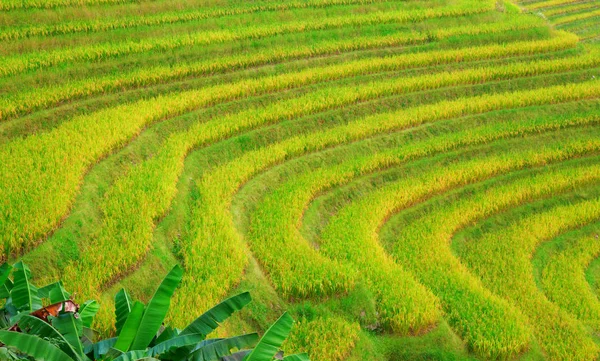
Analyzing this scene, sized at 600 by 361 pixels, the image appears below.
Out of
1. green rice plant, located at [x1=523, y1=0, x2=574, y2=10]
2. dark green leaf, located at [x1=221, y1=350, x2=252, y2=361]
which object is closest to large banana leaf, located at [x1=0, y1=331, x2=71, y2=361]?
dark green leaf, located at [x1=221, y1=350, x2=252, y2=361]

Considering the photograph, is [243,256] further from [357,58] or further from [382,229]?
[357,58]

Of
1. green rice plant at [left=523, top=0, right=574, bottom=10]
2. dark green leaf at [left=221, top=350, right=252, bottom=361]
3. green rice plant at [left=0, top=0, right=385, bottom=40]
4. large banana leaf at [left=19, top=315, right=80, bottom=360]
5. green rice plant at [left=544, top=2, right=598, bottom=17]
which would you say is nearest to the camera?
large banana leaf at [left=19, top=315, right=80, bottom=360]

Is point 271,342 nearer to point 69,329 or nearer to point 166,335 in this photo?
point 166,335

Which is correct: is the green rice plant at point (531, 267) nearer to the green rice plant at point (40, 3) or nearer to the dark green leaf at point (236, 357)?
the dark green leaf at point (236, 357)

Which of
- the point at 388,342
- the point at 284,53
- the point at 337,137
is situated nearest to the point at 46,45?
the point at 284,53

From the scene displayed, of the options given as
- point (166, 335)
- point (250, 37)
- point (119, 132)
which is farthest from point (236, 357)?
point (250, 37)

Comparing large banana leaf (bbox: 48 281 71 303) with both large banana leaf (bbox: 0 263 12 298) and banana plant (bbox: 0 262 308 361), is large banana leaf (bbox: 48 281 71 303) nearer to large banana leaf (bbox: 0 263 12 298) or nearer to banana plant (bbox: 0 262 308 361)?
banana plant (bbox: 0 262 308 361)

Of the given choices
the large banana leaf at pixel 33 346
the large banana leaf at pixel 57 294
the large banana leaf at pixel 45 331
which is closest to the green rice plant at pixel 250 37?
the large banana leaf at pixel 57 294
